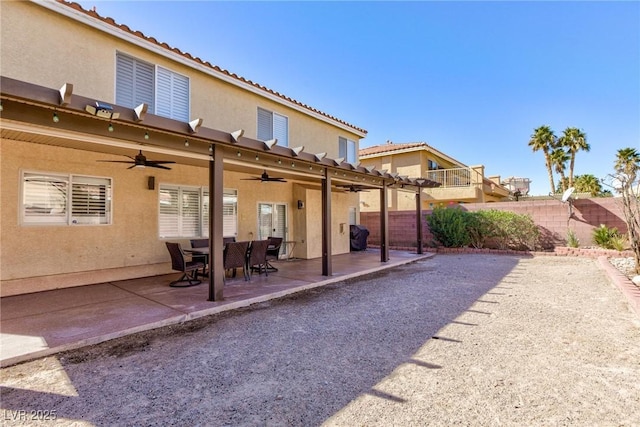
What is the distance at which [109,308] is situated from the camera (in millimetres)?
5836

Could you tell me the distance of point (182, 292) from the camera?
23.3 ft

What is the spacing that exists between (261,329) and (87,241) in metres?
5.75

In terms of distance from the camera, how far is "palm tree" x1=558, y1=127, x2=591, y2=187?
26.8 m

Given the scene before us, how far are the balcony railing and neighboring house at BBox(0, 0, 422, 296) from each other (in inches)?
510

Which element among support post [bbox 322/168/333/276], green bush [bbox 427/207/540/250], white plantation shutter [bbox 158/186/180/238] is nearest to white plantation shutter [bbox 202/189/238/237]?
white plantation shutter [bbox 158/186/180/238]

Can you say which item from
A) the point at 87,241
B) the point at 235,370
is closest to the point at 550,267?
the point at 235,370

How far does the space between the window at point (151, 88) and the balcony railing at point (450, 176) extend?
17.8m

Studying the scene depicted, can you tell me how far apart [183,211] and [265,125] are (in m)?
4.46

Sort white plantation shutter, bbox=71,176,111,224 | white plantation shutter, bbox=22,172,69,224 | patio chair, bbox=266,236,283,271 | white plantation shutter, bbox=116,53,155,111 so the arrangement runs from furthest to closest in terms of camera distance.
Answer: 1. patio chair, bbox=266,236,283,271
2. white plantation shutter, bbox=116,53,155,111
3. white plantation shutter, bbox=71,176,111,224
4. white plantation shutter, bbox=22,172,69,224

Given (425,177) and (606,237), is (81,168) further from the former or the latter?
(425,177)

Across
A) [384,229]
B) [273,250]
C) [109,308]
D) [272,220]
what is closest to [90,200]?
[109,308]

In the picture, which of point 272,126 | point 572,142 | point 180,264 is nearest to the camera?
→ point 180,264

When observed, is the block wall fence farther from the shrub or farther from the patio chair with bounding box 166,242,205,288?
the patio chair with bounding box 166,242,205,288

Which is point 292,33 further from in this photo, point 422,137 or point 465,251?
point 422,137
